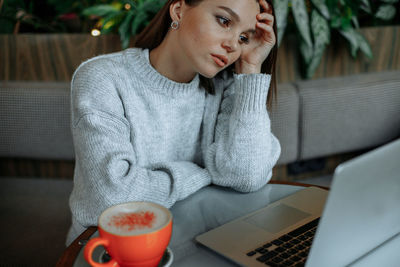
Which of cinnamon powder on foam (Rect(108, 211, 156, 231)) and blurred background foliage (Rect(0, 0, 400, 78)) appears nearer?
cinnamon powder on foam (Rect(108, 211, 156, 231))

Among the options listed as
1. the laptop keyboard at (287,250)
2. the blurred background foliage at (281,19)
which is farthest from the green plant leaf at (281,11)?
the laptop keyboard at (287,250)

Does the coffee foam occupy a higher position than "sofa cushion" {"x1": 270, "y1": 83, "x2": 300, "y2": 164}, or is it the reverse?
the coffee foam

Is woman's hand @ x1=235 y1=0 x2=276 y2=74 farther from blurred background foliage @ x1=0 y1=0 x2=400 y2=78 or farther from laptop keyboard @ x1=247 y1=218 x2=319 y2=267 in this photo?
blurred background foliage @ x1=0 y1=0 x2=400 y2=78

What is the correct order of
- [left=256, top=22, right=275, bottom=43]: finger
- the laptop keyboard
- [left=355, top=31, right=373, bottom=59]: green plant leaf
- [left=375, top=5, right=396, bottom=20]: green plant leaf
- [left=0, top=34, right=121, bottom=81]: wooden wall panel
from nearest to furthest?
the laptop keyboard, [left=256, top=22, right=275, bottom=43]: finger, [left=0, top=34, right=121, bottom=81]: wooden wall panel, [left=355, top=31, right=373, bottom=59]: green plant leaf, [left=375, top=5, right=396, bottom=20]: green plant leaf

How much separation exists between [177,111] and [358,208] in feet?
2.29

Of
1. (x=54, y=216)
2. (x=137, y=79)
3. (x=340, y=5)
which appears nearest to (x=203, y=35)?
(x=137, y=79)

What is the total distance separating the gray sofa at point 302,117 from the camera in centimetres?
166

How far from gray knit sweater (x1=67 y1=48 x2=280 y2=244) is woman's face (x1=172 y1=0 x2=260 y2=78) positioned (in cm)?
13

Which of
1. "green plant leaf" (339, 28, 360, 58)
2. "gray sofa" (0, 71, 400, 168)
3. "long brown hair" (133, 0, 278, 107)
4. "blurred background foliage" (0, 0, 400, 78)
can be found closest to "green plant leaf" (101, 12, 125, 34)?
"blurred background foliage" (0, 0, 400, 78)

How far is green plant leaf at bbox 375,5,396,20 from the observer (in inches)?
78.7

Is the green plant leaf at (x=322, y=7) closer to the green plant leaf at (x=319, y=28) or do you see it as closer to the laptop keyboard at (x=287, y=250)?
the green plant leaf at (x=319, y=28)

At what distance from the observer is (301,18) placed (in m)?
1.76

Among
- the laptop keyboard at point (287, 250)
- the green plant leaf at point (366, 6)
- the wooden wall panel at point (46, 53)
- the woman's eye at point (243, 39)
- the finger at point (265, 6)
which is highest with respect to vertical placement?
the finger at point (265, 6)

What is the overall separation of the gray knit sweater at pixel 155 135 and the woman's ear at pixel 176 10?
0.45 feet
